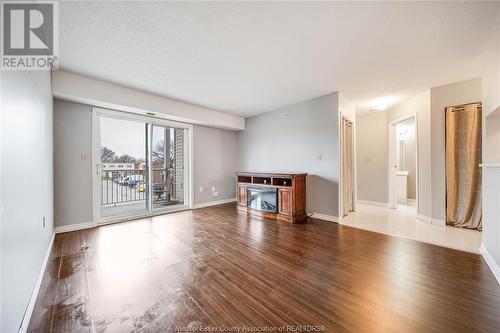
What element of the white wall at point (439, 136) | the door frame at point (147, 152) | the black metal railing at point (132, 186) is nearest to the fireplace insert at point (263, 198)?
the door frame at point (147, 152)

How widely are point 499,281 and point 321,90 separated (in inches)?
130

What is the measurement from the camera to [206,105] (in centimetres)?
453

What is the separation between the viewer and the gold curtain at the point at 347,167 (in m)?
4.04

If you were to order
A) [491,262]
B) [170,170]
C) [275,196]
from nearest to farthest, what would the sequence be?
[491,262] → [275,196] → [170,170]

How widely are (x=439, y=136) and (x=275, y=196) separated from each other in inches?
127

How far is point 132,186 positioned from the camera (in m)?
5.50

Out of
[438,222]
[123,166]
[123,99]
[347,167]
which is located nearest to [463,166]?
[438,222]

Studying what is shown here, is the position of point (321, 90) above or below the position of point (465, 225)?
above

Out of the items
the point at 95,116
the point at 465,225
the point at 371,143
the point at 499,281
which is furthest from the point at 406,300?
the point at 95,116

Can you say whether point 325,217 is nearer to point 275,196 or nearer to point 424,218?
point 275,196

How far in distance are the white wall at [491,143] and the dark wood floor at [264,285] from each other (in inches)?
13.8

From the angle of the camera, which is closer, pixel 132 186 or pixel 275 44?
pixel 275 44

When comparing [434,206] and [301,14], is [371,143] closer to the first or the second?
[434,206]

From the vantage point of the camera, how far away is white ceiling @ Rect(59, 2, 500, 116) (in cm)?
172
